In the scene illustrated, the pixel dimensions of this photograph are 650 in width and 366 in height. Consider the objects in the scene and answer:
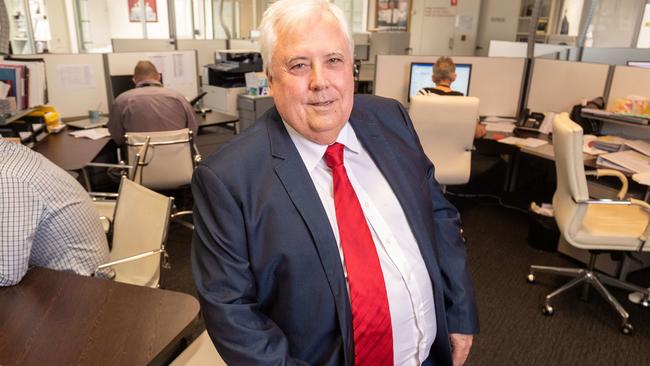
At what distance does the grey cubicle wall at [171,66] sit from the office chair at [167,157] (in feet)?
4.19

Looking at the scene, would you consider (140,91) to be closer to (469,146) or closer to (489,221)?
(469,146)

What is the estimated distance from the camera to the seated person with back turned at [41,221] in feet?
4.56

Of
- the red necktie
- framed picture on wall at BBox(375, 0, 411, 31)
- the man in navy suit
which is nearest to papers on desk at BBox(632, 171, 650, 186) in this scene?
the man in navy suit

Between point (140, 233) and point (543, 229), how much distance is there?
2495mm

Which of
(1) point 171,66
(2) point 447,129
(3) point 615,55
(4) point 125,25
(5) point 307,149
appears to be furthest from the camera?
(4) point 125,25

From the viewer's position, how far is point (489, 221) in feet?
12.1

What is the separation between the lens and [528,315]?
8.27 ft

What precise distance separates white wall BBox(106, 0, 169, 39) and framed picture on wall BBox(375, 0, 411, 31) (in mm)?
3564

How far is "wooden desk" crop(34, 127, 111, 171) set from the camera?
9.18ft

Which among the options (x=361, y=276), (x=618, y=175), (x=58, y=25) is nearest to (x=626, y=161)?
(x=618, y=175)

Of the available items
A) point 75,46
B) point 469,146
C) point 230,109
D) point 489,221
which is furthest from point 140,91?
point 75,46

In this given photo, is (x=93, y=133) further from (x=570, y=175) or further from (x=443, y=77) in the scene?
(x=570, y=175)

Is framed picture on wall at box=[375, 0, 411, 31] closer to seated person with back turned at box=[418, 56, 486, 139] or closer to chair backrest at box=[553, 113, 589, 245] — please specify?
seated person with back turned at box=[418, 56, 486, 139]

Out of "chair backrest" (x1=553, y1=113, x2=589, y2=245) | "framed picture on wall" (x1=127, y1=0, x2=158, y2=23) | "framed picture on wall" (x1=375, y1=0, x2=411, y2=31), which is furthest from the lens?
"framed picture on wall" (x1=127, y1=0, x2=158, y2=23)
